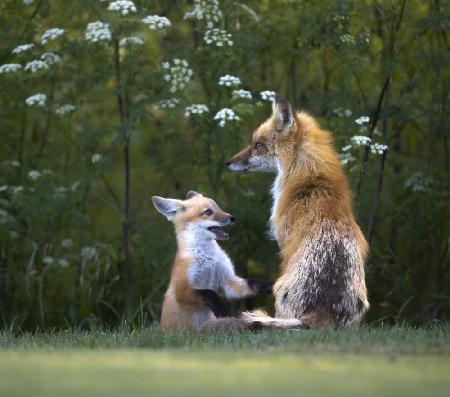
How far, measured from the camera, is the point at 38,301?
39.3ft

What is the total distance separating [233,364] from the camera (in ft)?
18.0

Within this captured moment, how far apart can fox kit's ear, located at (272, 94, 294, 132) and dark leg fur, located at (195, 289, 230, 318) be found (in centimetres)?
181

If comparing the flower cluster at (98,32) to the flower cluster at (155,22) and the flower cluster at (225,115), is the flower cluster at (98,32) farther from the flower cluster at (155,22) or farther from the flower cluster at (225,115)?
the flower cluster at (225,115)

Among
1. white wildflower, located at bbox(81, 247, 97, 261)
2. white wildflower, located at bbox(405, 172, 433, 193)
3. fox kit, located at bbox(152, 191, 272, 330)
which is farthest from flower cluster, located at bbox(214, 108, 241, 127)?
white wildflower, located at bbox(81, 247, 97, 261)

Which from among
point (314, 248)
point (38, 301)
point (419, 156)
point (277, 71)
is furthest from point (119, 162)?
point (314, 248)

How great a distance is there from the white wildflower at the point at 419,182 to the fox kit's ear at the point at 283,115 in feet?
7.62

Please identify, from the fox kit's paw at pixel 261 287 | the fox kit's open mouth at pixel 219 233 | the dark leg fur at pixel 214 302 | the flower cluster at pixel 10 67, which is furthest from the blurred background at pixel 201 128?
the dark leg fur at pixel 214 302

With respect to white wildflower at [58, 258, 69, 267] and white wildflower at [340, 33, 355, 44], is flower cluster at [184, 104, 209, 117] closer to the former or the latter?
white wildflower at [340, 33, 355, 44]

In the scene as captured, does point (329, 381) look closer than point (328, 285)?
Yes

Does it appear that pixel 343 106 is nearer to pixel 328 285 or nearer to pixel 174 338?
pixel 328 285

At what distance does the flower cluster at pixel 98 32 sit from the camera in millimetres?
10266

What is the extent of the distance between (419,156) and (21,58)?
6.05 meters

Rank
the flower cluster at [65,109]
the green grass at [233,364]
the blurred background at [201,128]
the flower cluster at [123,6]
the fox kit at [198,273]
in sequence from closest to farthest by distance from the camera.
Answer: the green grass at [233,364] < the fox kit at [198,273] < the flower cluster at [123,6] < the blurred background at [201,128] < the flower cluster at [65,109]

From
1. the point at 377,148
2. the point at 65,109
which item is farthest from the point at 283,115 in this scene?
the point at 65,109
